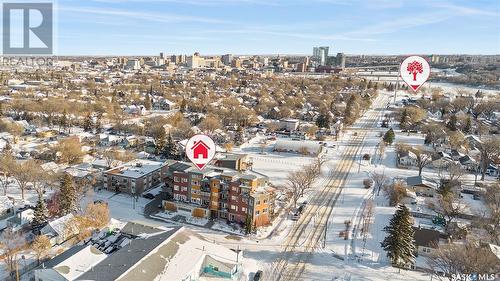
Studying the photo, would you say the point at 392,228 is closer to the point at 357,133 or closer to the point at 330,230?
the point at 330,230

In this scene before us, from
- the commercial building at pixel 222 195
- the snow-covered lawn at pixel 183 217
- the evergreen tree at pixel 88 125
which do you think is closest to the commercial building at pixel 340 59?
the evergreen tree at pixel 88 125

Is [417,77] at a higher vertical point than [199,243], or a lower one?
higher

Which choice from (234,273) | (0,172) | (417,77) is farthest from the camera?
(0,172)

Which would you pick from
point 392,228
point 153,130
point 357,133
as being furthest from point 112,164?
point 357,133

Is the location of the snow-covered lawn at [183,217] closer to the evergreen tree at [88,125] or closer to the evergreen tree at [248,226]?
the evergreen tree at [248,226]

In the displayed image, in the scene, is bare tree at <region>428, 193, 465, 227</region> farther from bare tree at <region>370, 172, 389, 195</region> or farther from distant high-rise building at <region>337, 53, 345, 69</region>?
distant high-rise building at <region>337, 53, 345, 69</region>

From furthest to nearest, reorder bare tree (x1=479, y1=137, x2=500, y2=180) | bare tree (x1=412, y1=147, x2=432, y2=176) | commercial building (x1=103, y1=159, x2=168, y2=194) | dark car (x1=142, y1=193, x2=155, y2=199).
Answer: bare tree (x1=479, y1=137, x2=500, y2=180) < bare tree (x1=412, y1=147, x2=432, y2=176) < commercial building (x1=103, y1=159, x2=168, y2=194) < dark car (x1=142, y1=193, x2=155, y2=199)

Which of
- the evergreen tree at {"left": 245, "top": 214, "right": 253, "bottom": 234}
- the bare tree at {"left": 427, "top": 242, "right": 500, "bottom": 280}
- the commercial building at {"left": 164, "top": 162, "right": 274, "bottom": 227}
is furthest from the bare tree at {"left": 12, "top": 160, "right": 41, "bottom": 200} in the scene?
the bare tree at {"left": 427, "top": 242, "right": 500, "bottom": 280}
